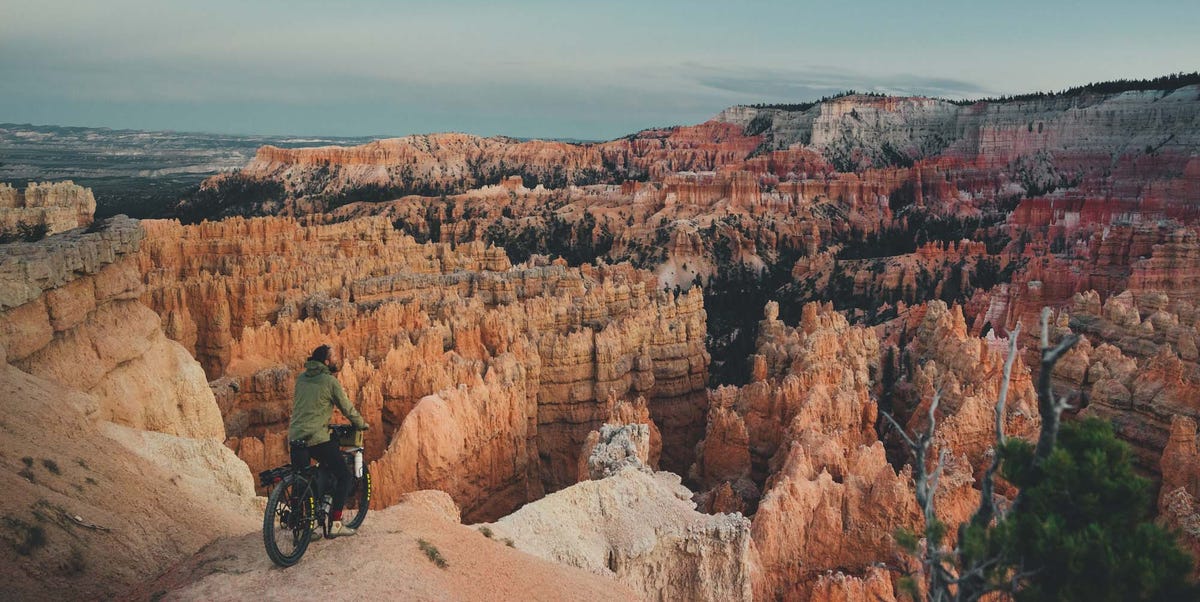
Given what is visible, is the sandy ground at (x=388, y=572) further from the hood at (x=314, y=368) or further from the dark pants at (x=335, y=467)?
the hood at (x=314, y=368)

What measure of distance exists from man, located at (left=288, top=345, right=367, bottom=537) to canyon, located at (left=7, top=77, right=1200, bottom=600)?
56cm

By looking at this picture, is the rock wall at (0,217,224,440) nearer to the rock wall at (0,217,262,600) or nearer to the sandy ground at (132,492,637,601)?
the rock wall at (0,217,262,600)

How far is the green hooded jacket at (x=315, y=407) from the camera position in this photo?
6.46 meters

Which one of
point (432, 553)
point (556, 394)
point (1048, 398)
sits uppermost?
point (1048, 398)

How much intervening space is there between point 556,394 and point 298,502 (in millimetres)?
15599

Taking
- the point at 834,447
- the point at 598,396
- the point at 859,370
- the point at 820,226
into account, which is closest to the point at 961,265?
the point at 820,226

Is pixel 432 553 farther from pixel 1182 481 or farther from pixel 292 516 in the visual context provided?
pixel 1182 481

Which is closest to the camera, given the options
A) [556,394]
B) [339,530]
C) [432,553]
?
[339,530]

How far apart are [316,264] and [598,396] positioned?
46.1 feet

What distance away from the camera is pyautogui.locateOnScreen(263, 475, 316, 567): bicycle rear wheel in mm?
5980

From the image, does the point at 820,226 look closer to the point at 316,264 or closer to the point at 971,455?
the point at 316,264

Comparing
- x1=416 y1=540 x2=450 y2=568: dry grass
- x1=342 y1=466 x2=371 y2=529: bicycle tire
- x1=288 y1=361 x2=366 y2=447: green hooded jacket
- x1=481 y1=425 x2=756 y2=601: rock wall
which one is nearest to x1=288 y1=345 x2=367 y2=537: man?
x1=288 y1=361 x2=366 y2=447: green hooded jacket

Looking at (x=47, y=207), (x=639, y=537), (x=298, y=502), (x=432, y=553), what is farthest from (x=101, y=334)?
(x=47, y=207)

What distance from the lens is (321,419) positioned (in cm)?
652
